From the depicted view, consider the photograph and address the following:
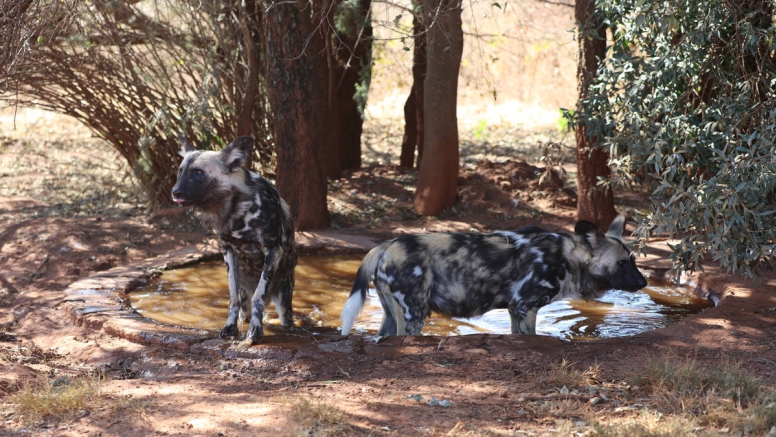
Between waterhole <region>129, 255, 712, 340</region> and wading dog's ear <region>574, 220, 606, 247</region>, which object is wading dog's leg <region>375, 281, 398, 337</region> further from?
wading dog's ear <region>574, 220, 606, 247</region>

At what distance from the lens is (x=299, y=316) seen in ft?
19.1

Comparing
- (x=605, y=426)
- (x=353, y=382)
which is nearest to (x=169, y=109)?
(x=353, y=382)

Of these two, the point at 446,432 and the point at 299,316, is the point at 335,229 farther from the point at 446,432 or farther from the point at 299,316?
the point at 446,432

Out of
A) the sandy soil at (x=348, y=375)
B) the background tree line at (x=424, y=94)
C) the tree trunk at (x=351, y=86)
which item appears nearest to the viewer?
the sandy soil at (x=348, y=375)

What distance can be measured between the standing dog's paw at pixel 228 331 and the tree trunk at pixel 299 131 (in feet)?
11.1

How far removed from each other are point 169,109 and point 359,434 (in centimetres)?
592

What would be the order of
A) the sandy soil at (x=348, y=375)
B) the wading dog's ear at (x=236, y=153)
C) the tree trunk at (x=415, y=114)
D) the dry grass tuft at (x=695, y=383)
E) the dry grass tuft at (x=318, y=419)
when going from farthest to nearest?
1. the tree trunk at (x=415, y=114)
2. the wading dog's ear at (x=236, y=153)
3. the dry grass tuft at (x=695, y=383)
4. the sandy soil at (x=348, y=375)
5. the dry grass tuft at (x=318, y=419)

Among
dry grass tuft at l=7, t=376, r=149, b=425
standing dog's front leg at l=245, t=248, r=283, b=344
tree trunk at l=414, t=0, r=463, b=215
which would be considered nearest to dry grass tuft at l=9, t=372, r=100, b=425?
dry grass tuft at l=7, t=376, r=149, b=425

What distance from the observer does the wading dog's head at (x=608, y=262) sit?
4902mm

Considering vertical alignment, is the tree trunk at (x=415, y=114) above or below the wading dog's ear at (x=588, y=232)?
above

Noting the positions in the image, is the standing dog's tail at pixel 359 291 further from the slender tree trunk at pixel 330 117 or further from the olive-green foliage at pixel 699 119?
the slender tree trunk at pixel 330 117

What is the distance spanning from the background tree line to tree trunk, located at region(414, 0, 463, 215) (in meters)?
0.02

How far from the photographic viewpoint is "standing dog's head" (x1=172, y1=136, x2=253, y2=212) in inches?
188

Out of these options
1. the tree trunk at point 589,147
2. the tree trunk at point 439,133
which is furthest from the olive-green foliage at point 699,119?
the tree trunk at point 439,133
